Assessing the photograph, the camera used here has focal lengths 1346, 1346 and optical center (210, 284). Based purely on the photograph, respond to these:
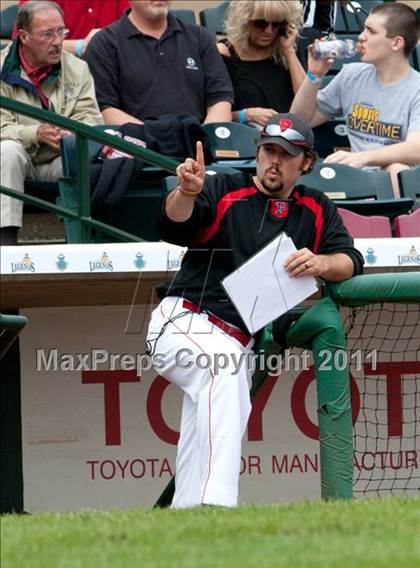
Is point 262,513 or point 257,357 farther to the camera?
point 257,357

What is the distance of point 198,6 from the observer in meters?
12.1

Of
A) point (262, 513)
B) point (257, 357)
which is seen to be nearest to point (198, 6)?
point (257, 357)

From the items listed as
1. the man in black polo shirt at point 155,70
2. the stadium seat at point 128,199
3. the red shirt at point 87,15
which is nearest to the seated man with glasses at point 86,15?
the red shirt at point 87,15

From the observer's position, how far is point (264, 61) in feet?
30.3

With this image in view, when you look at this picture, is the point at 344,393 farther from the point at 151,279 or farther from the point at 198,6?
the point at 198,6

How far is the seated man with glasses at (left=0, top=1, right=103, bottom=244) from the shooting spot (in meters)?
8.05

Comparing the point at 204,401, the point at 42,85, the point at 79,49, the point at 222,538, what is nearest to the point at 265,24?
the point at 79,49

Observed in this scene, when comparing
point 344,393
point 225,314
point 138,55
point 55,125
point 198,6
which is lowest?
point 344,393

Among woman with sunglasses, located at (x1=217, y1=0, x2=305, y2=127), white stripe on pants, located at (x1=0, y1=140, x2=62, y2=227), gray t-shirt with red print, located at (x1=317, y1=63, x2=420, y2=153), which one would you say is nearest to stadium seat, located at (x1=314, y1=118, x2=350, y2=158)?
woman with sunglasses, located at (x1=217, y1=0, x2=305, y2=127)

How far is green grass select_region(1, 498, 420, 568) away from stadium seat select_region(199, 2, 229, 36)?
605 centimetres

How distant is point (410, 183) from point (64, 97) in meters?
2.20

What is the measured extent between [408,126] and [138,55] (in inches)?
72.3

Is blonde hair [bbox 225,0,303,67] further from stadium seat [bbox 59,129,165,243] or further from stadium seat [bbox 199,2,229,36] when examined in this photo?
stadium seat [bbox 59,129,165,243]

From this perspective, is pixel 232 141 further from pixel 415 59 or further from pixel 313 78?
pixel 415 59
